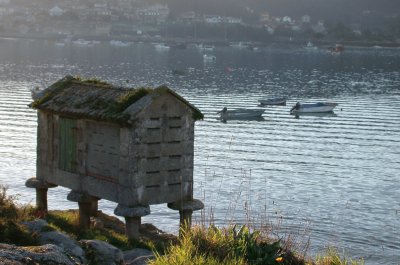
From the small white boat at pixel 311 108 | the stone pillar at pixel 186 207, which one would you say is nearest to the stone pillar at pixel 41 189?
the stone pillar at pixel 186 207

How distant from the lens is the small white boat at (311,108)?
7169cm

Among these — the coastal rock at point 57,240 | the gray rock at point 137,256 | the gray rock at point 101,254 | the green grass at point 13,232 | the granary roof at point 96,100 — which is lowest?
the gray rock at point 137,256

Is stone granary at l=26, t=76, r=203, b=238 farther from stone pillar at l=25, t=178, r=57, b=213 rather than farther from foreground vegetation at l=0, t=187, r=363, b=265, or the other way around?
foreground vegetation at l=0, t=187, r=363, b=265

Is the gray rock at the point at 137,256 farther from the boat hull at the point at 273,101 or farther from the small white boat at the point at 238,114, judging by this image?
the boat hull at the point at 273,101

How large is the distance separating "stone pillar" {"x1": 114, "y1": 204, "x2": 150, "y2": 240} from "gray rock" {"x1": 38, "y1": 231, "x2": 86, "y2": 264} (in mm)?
2696

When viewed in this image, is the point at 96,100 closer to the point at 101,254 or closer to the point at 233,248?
the point at 101,254

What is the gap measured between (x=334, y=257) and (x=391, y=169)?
3246cm

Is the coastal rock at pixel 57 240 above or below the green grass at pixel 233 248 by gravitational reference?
below

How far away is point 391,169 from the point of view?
1718 inches

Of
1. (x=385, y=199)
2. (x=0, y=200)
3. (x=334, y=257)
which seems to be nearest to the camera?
(x=334, y=257)

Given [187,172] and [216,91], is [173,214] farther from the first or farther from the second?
[216,91]

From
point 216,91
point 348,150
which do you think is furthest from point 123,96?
point 216,91

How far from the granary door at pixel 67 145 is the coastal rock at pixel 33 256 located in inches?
315

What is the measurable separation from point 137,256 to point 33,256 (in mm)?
5668
